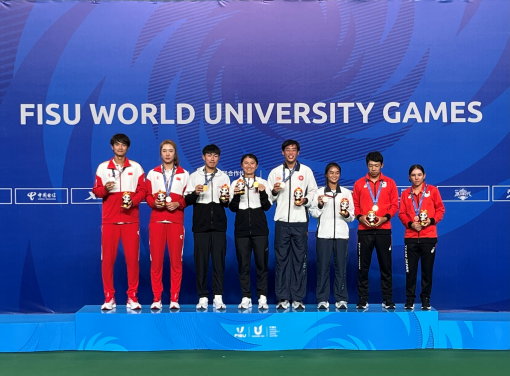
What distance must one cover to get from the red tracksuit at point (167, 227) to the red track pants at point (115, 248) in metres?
0.19

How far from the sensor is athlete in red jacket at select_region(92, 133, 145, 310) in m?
5.91

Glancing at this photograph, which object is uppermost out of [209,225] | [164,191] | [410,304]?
[164,191]

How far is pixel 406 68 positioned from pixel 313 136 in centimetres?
133

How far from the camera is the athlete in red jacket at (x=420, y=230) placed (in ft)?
19.5

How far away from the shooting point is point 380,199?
5957 mm

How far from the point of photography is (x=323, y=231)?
6.01 metres

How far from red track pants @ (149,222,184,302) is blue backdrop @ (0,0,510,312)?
1.04 m

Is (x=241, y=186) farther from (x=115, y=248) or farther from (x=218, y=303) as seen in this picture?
(x=115, y=248)

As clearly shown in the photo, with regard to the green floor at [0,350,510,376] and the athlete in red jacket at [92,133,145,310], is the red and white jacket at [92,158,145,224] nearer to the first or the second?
the athlete in red jacket at [92,133,145,310]

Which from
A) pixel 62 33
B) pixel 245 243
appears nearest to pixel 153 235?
pixel 245 243

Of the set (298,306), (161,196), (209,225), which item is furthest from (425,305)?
(161,196)

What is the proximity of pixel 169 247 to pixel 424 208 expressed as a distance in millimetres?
2616

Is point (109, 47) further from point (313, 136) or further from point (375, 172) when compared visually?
point (375, 172)

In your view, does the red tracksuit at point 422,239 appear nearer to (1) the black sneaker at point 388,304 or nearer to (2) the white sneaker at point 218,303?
(1) the black sneaker at point 388,304
